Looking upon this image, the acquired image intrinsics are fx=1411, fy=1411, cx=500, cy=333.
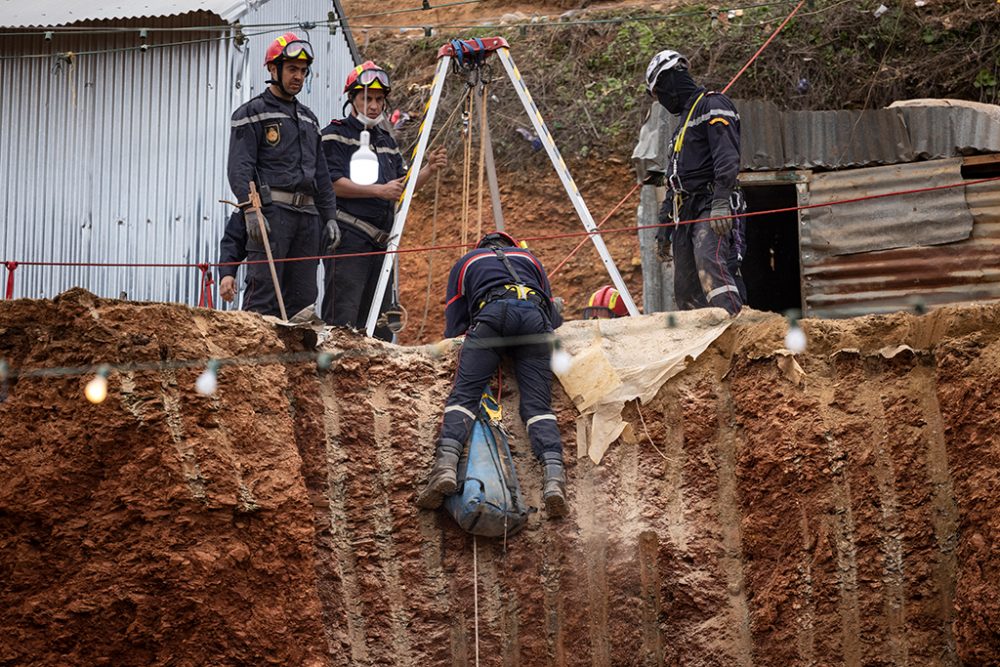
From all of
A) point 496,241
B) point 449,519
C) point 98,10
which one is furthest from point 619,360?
point 98,10

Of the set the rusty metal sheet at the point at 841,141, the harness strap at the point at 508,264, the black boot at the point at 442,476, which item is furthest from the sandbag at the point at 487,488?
the rusty metal sheet at the point at 841,141

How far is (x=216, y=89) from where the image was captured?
12.0 meters

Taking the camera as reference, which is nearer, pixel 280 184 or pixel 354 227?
pixel 280 184

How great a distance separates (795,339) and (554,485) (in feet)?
6.15

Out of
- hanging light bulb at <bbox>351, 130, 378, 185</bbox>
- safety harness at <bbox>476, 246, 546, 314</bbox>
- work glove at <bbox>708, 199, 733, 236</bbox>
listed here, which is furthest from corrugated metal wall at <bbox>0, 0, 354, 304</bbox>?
work glove at <bbox>708, 199, 733, 236</bbox>

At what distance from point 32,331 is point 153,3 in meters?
4.55

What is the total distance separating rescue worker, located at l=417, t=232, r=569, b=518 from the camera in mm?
9070

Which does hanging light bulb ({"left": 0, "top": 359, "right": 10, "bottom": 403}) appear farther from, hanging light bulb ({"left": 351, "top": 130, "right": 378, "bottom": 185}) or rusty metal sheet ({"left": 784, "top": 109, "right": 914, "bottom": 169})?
rusty metal sheet ({"left": 784, "top": 109, "right": 914, "bottom": 169})

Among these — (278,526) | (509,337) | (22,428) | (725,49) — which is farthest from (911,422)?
(725,49)

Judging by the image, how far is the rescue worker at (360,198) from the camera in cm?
1098

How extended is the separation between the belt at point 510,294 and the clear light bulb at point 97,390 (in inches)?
102

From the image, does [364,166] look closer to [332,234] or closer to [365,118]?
[365,118]

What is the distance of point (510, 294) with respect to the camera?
9.52 metres

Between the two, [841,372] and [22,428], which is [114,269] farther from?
[841,372]
